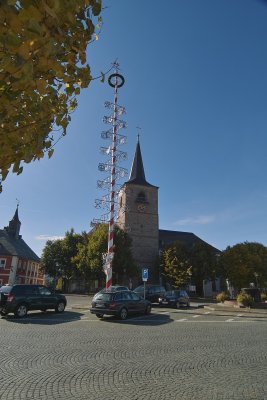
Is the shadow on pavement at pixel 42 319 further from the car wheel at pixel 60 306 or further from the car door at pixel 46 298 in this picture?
the car wheel at pixel 60 306

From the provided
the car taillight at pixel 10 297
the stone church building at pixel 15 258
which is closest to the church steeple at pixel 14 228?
the stone church building at pixel 15 258

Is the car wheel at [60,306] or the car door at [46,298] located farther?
the car wheel at [60,306]

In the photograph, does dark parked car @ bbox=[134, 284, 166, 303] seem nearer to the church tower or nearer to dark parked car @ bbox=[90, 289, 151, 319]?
dark parked car @ bbox=[90, 289, 151, 319]

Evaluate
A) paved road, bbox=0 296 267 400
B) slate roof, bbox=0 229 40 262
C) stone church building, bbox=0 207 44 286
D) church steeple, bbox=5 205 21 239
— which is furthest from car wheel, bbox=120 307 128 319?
church steeple, bbox=5 205 21 239

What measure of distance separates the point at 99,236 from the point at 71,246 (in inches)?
371

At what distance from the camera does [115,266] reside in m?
50.3

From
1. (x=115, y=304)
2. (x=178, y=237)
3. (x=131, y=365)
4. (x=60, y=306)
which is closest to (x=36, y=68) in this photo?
(x=131, y=365)

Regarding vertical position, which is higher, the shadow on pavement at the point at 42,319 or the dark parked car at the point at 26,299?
the dark parked car at the point at 26,299

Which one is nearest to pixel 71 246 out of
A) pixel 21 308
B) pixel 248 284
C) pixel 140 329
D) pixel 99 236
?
pixel 99 236

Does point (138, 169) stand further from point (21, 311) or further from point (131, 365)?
point (131, 365)

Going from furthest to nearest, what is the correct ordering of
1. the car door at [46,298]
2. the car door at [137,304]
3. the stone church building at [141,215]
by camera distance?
the stone church building at [141,215]
the car door at [46,298]
the car door at [137,304]

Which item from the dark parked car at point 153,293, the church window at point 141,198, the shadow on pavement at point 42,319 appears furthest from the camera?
the church window at point 141,198

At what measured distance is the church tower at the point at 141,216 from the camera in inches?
2448

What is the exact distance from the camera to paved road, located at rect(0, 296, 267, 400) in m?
6.27
